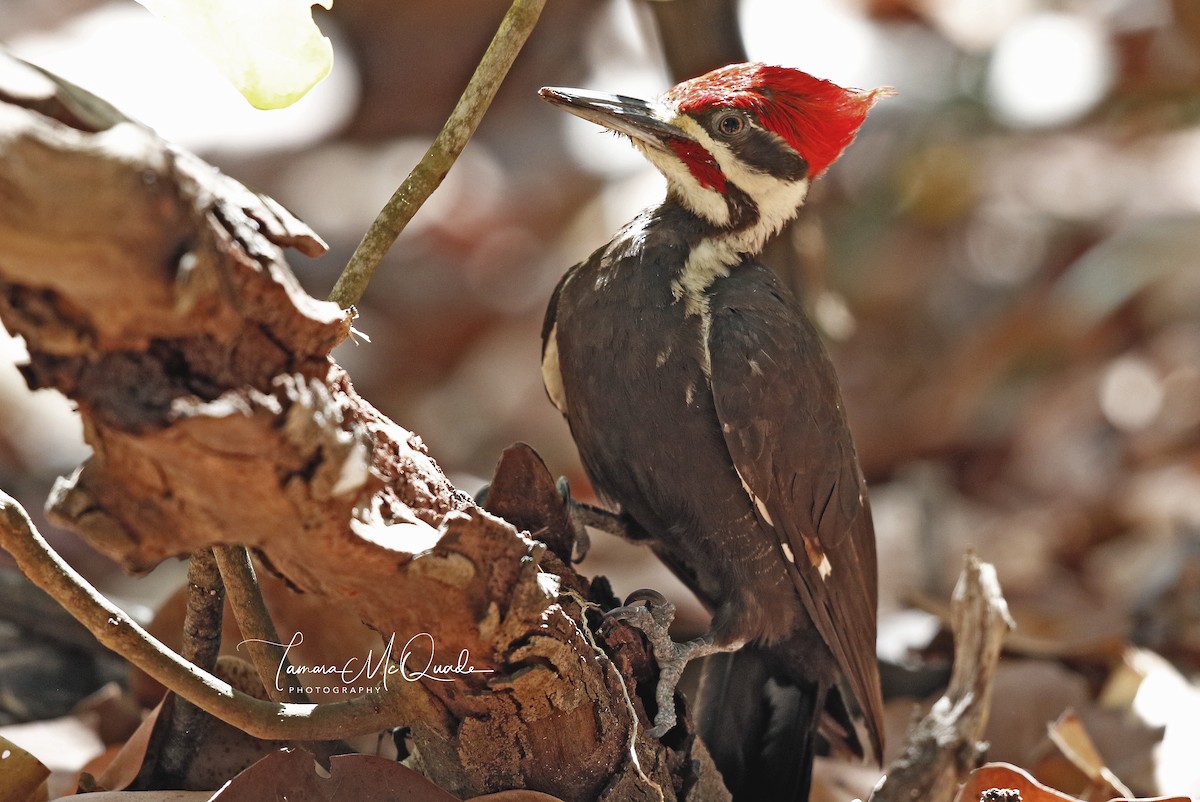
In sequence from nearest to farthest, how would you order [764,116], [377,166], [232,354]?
[232,354], [764,116], [377,166]

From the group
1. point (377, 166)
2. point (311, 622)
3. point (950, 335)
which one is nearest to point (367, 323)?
point (377, 166)

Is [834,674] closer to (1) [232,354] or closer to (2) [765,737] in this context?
(2) [765,737]

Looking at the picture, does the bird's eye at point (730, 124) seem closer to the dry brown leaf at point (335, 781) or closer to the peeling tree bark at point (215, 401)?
the peeling tree bark at point (215, 401)

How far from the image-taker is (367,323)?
6383 millimetres

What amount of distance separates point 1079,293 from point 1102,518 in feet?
4.67

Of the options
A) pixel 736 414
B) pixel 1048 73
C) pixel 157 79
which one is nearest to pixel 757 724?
pixel 736 414

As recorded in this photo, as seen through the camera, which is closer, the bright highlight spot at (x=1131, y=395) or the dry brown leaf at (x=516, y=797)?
the dry brown leaf at (x=516, y=797)

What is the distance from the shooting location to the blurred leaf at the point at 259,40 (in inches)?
67.9

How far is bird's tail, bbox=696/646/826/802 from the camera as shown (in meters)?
2.79

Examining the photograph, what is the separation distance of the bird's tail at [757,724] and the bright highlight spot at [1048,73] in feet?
16.9

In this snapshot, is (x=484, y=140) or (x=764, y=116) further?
(x=484, y=140)

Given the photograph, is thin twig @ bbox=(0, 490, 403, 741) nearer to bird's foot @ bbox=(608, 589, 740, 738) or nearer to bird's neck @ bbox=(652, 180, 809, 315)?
bird's foot @ bbox=(608, 589, 740, 738)

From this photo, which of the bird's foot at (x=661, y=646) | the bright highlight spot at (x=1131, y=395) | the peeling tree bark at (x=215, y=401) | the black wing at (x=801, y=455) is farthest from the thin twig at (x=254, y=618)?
the bright highlight spot at (x=1131, y=395)

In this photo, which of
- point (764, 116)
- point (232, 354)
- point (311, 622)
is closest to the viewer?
point (232, 354)
